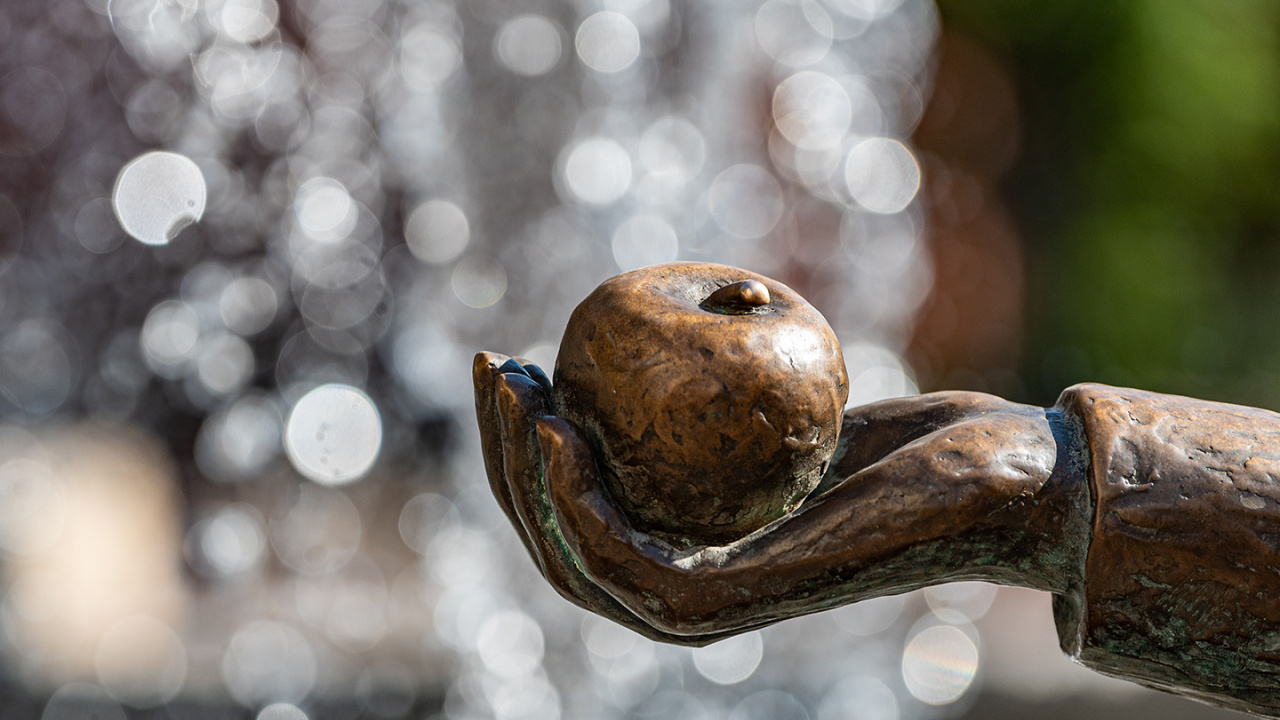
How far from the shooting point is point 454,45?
233 cm

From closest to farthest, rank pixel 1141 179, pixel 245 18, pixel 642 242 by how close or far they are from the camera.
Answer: pixel 642 242
pixel 245 18
pixel 1141 179

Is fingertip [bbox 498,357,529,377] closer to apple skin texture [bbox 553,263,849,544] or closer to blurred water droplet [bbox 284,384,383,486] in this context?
apple skin texture [bbox 553,263,849,544]

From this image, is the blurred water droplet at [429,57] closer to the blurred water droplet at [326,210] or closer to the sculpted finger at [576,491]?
the blurred water droplet at [326,210]

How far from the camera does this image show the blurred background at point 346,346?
2.02m

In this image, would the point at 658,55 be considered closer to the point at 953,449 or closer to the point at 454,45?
Result: the point at 454,45

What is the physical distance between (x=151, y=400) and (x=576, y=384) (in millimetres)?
2020

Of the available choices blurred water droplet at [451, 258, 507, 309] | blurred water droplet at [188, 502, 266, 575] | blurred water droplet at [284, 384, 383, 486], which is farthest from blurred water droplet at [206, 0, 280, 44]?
blurred water droplet at [188, 502, 266, 575]

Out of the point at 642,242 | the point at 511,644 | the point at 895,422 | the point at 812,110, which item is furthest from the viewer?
the point at 812,110

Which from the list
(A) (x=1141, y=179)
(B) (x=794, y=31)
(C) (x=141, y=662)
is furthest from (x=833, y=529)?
(A) (x=1141, y=179)

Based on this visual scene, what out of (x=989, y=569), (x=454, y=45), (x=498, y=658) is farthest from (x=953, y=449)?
(x=454, y=45)

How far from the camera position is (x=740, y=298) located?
63 centimetres

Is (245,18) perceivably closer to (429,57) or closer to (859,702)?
(429,57)

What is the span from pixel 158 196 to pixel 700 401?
2118 mm

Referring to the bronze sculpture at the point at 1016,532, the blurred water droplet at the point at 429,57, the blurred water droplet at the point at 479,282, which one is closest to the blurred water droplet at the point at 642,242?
the blurred water droplet at the point at 479,282
